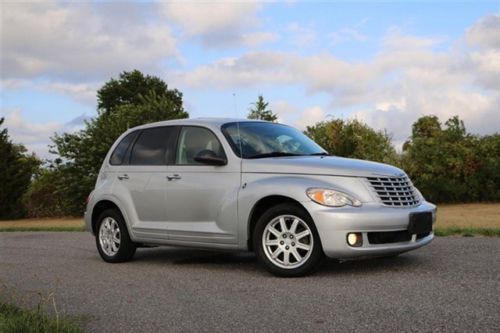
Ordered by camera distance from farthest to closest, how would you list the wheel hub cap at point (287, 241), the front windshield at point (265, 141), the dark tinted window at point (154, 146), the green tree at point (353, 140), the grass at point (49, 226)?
the green tree at point (353, 140), the grass at point (49, 226), the dark tinted window at point (154, 146), the front windshield at point (265, 141), the wheel hub cap at point (287, 241)

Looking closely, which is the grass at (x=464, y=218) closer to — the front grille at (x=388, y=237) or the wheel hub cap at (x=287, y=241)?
the front grille at (x=388, y=237)

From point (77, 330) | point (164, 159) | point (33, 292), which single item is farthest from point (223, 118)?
point (77, 330)

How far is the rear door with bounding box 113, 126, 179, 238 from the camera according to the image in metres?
8.14

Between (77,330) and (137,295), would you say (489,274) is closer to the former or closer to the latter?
(137,295)

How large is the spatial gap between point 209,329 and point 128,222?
13.3ft

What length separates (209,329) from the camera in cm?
469

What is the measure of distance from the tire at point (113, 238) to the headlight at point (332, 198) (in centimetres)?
314

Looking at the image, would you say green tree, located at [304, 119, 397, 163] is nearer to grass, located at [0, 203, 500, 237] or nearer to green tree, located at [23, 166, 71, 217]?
grass, located at [0, 203, 500, 237]


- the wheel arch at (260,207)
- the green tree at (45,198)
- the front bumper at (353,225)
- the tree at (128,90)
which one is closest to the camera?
the front bumper at (353,225)

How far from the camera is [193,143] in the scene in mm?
8055

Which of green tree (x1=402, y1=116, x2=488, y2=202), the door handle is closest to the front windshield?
the door handle

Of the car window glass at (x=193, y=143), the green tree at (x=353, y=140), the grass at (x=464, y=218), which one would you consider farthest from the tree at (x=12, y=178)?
the car window glass at (x=193, y=143)

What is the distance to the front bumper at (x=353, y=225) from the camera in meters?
6.45

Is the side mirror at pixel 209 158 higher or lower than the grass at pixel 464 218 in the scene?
higher
